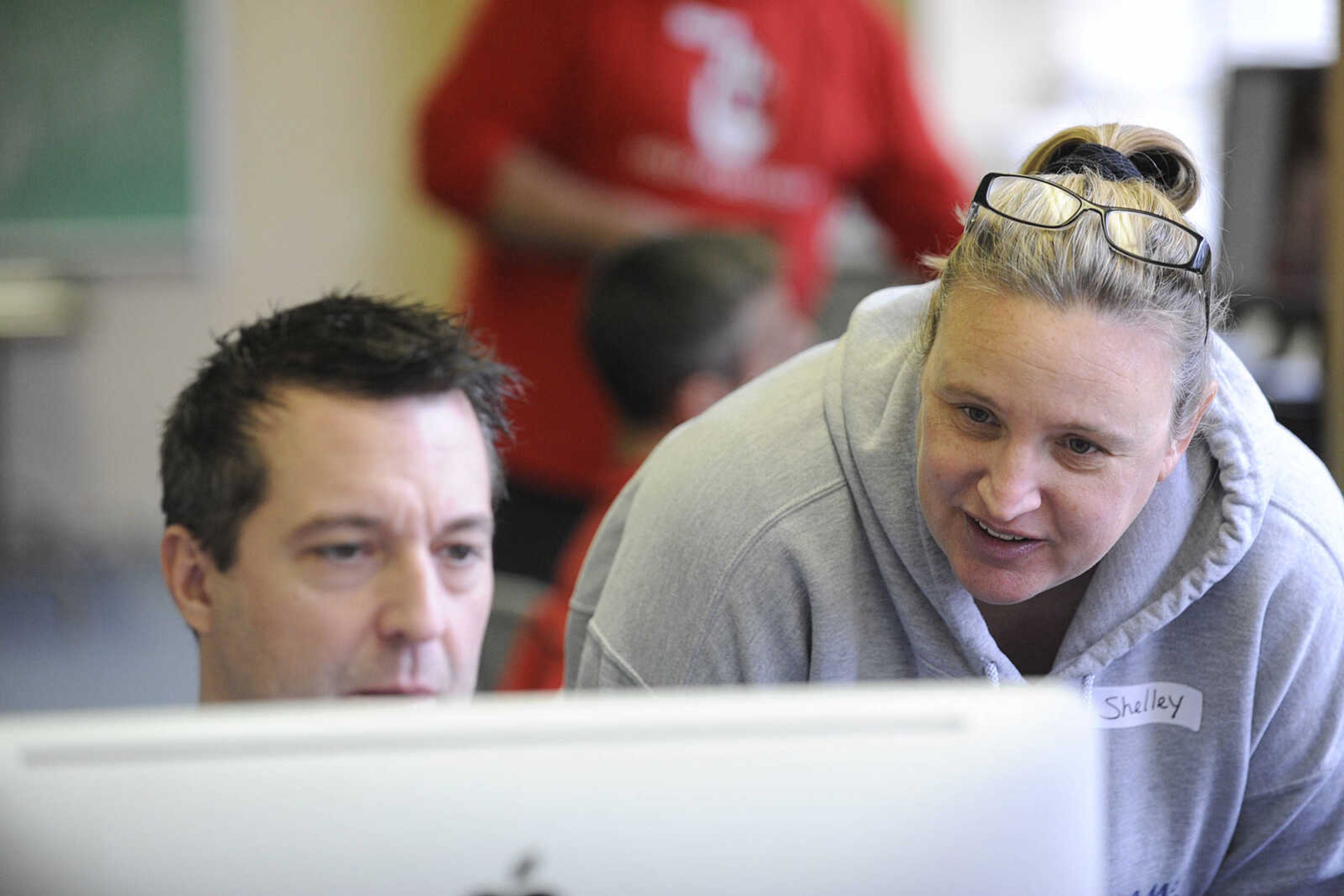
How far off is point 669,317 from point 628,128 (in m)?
0.45

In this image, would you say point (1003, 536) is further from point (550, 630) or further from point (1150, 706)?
point (550, 630)

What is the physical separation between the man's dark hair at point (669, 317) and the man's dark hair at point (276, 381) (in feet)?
2.31

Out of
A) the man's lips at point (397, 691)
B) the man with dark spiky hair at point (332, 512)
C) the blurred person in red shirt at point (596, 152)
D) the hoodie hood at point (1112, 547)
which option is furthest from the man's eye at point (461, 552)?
the blurred person in red shirt at point (596, 152)

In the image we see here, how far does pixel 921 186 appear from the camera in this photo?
250 centimetres

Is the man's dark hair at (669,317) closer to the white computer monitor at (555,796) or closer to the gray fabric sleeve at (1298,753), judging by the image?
the gray fabric sleeve at (1298,753)

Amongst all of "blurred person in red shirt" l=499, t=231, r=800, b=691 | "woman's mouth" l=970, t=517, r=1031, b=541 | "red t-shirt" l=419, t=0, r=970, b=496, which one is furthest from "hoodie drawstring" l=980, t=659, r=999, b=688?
"red t-shirt" l=419, t=0, r=970, b=496

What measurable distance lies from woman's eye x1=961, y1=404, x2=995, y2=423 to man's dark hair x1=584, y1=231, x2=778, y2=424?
0.98m

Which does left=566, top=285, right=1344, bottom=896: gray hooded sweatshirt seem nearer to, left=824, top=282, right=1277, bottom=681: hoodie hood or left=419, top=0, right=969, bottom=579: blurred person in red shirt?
left=824, top=282, right=1277, bottom=681: hoodie hood

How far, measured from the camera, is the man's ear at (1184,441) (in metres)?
1.07

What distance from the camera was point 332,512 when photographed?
1.16 metres

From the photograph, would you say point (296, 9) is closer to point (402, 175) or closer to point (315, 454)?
point (402, 175)

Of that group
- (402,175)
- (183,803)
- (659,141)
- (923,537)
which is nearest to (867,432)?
(923,537)

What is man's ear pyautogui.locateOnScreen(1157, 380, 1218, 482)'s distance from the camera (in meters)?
1.07

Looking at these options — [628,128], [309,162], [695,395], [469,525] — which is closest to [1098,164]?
[469,525]
